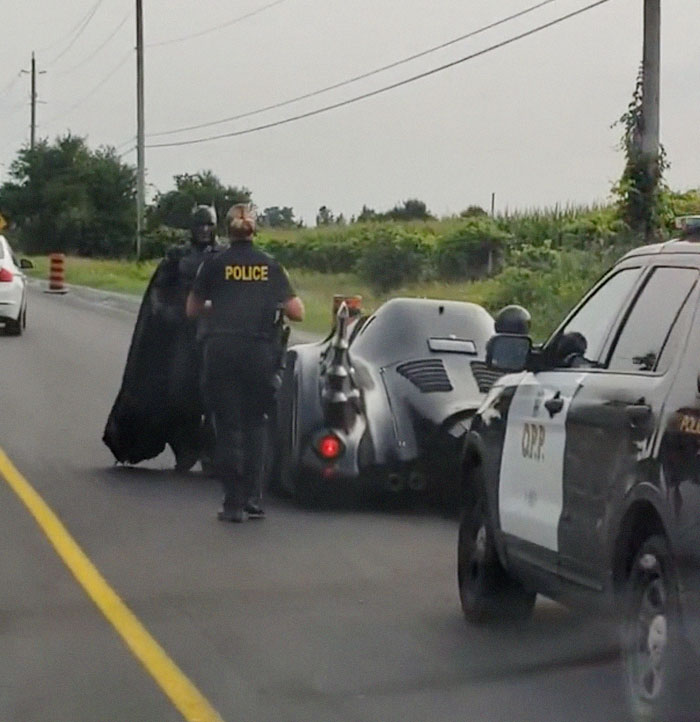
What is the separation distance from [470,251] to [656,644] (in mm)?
46867

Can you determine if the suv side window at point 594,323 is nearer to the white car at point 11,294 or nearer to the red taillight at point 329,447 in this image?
the red taillight at point 329,447

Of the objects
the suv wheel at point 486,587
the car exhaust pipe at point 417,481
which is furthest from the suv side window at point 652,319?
the car exhaust pipe at point 417,481

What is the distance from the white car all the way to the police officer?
18.1m

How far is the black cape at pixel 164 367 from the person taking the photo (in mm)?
13406

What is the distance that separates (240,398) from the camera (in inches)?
464

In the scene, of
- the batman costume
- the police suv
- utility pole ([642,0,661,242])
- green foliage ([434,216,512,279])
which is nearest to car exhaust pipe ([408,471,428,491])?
the batman costume

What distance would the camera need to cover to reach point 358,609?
29.2ft

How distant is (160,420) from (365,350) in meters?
2.05

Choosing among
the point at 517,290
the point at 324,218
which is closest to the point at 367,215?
the point at 324,218

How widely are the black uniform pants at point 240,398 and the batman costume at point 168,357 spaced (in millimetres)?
1412

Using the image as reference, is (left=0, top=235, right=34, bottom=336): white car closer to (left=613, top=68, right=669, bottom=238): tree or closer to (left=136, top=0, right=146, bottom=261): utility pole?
(left=613, top=68, right=669, bottom=238): tree

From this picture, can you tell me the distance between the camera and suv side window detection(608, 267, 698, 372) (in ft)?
21.9

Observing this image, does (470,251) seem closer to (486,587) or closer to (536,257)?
(536,257)

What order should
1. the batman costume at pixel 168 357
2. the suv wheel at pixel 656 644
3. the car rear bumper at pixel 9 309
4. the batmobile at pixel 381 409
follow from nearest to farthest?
the suv wheel at pixel 656 644
the batmobile at pixel 381 409
the batman costume at pixel 168 357
the car rear bumper at pixel 9 309
